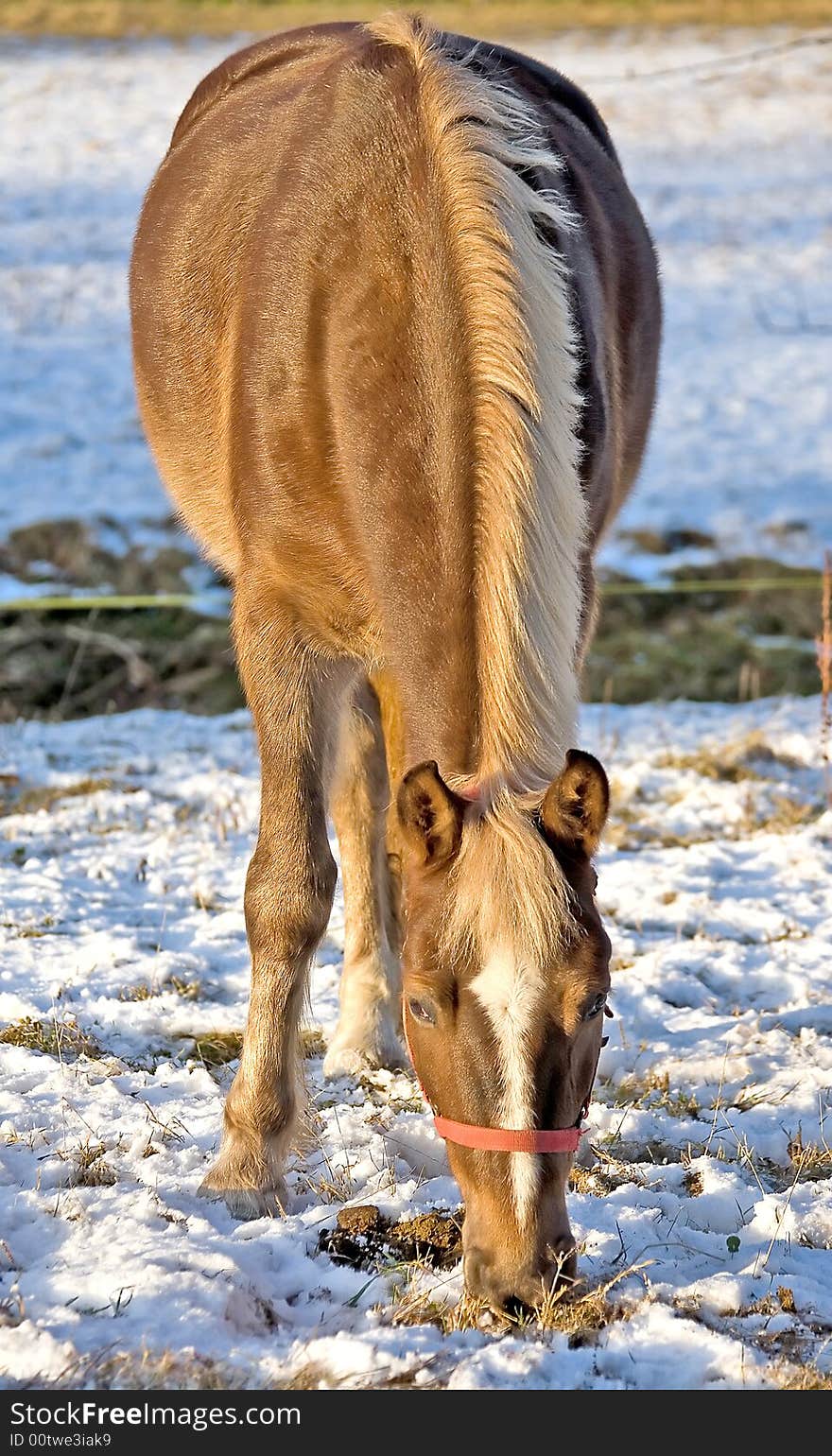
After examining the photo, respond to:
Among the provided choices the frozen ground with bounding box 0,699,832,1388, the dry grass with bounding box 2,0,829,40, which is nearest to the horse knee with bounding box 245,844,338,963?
the frozen ground with bounding box 0,699,832,1388

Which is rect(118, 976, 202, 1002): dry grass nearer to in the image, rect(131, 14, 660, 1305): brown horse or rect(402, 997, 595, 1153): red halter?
rect(131, 14, 660, 1305): brown horse

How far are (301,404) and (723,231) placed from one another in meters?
14.2

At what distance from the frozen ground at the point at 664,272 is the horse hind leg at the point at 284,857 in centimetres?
396

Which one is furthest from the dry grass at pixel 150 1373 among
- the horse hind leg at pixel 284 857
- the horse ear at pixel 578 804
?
the horse ear at pixel 578 804

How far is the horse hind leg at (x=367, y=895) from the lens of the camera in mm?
3793

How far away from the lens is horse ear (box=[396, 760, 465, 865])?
2328 millimetres

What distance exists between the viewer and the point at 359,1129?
127 inches

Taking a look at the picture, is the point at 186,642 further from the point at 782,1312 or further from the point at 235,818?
the point at 782,1312

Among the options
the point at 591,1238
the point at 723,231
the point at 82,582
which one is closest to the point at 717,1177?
the point at 591,1238

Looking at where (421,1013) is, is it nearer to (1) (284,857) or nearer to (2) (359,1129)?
(1) (284,857)

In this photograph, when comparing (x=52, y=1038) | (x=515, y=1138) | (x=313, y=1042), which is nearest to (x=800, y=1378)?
(x=515, y=1138)

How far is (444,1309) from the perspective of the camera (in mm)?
2438

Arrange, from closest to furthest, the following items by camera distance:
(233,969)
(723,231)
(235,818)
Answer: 1. (233,969)
2. (235,818)
3. (723,231)

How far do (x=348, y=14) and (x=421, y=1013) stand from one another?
2176 cm
